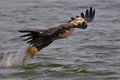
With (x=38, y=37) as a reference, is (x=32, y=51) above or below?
below

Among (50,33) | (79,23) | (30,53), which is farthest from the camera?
(30,53)

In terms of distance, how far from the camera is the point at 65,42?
45.5 feet

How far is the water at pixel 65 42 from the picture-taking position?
1079 cm

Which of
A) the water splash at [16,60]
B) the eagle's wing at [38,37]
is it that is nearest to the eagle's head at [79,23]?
the eagle's wing at [38,37]

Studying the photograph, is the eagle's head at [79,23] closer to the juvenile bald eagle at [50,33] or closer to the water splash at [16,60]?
the juvenile bald eagle at [50,33]

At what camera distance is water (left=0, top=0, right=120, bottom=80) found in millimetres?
10789

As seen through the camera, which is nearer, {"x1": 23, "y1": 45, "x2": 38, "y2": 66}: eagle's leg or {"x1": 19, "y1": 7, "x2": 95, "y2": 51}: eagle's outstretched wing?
{"x1": 19, "y1": 7, "x2": 95, "y2": 51}: eagle's outstretched wing

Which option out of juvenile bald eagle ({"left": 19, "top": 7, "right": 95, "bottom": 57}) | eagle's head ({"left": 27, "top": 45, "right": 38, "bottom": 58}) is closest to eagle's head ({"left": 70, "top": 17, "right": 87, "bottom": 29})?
juvenile bald eagle ({"left": 19, "top": 7, "right": 95, "bottom": 57})

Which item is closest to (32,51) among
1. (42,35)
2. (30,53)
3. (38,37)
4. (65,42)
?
(30,53)

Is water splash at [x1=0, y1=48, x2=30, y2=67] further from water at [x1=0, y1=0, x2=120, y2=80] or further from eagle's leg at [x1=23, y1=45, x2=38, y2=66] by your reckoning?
water at [x1=0, y1=0, x2=120, y2=80]

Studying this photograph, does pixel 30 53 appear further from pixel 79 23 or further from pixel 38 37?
pixel 79 23

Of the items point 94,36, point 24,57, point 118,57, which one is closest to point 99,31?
point 94,36

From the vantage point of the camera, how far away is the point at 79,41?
14016mm

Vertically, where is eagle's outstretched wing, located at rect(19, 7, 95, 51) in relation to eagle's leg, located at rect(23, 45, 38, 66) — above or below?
above
